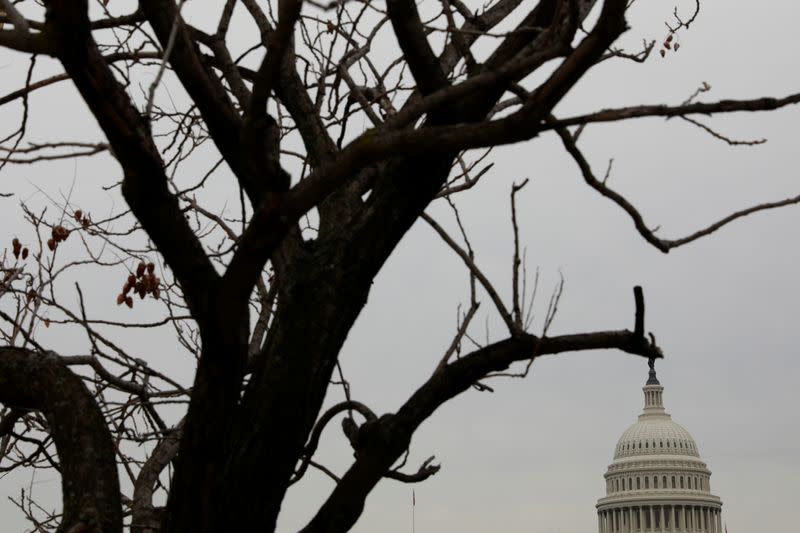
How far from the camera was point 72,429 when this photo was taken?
3797 mm

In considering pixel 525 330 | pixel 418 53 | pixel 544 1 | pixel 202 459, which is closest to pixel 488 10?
pixel 544 1

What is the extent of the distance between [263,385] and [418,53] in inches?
43.1

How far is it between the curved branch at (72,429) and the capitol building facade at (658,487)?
421 ft

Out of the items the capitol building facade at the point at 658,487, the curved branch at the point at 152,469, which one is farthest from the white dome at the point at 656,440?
the curved branch at the point at 152,469

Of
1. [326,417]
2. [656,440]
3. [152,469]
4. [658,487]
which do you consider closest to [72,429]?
[326,417]

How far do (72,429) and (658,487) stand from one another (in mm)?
131498

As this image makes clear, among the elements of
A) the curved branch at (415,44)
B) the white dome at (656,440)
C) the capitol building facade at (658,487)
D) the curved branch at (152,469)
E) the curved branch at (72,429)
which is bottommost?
the curved branch at (72,429)

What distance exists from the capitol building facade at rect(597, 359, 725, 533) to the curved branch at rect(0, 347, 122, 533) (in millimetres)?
128420

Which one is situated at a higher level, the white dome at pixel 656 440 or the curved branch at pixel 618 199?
the white dome at pixel 656 440

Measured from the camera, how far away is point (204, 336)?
331 centimetres

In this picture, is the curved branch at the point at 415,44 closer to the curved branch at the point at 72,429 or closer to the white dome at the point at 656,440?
the curved branch at the point at 72,429

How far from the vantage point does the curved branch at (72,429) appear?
369 centimetres

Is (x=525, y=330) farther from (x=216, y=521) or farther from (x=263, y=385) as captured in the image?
(x=216, y=521)

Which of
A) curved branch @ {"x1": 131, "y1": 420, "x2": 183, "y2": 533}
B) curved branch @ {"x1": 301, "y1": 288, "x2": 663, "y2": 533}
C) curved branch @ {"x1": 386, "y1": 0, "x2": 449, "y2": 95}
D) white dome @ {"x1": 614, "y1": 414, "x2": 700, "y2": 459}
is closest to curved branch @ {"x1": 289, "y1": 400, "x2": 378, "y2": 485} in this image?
curved branch @ {"x1": 301, "y1": 288, "x2": 663, "y2": 533}
